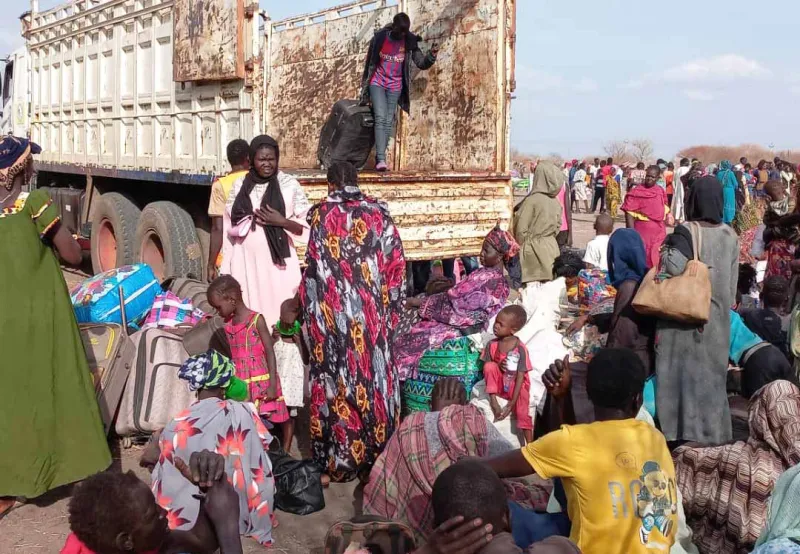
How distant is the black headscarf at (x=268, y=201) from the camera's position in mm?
4559

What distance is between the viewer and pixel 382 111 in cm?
745

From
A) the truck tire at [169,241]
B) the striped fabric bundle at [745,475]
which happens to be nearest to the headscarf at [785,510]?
the striped fabric bundle at [745,475]

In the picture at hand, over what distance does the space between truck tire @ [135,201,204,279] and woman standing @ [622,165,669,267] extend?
4199 mm

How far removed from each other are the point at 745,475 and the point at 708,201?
4.48 feet

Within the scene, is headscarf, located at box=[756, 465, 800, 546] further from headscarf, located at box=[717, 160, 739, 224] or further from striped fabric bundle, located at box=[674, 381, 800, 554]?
headscarf, located at box=[717, 160, 739, 224]

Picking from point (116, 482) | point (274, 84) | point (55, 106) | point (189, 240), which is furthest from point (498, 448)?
point (55, 106)

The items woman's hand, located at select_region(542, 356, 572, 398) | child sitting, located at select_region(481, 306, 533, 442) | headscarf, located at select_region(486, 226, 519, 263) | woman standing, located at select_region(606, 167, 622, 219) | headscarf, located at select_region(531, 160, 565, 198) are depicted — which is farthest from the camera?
woman standing, located at select_region(606, 167, 622, 219)

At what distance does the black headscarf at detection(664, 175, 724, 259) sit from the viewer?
12.8 feet

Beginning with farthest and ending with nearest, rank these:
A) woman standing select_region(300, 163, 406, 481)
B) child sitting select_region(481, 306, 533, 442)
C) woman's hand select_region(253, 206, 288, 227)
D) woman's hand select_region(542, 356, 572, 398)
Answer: child sitting select_region(481, 306, 533, 442) < woman's hand select_region(253, 206, 288, 227) < woman standing select_region(300, 163, 406, 481) < woman's hand select_region(542, 356, 572, 398)

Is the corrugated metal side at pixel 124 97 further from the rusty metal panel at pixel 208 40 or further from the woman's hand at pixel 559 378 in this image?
the woman's hand at pixel 559 378

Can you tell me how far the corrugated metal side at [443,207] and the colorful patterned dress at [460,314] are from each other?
3.56 ft

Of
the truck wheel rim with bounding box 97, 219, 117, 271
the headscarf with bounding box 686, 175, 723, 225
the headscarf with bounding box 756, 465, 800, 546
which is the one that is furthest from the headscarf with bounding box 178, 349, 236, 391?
the truck wheel rim with bounding box 97, 219, 117, 271

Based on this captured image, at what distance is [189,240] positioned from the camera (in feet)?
24.7

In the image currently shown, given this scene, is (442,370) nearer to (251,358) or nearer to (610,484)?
(251,358)
